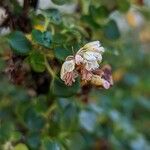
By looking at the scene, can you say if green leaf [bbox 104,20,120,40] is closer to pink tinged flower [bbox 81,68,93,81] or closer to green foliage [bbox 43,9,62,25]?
green foliage [bbox 43,9,62,25]

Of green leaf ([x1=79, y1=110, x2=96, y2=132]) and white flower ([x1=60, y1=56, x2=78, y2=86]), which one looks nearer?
white flower ([x1=60, y1=56, x2=78, y2=86])

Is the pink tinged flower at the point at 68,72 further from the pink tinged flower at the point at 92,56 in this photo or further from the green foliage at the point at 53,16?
the green foliage at the point at 53,16

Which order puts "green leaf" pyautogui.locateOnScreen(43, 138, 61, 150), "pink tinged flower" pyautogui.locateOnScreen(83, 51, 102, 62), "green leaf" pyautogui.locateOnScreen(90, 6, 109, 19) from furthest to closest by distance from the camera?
"green leaf" pyautogui.locateOnScreen(90, 6, 109, 19) < "green leaf" pyautogui.locateOnScreen(43, 138, 61, 150) < "pink tinged flower" pyautogui.locateOnScreen(83, 51, 102, 62)

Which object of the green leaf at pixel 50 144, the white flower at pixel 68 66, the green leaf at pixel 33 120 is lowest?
the green leaf at pixel 33 120

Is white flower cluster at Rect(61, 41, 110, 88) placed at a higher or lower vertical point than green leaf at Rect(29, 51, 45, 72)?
higher

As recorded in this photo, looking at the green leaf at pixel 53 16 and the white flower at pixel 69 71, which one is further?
the green leaf at pixel 53 16

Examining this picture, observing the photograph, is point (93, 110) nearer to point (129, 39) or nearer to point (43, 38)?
point (43, 38)

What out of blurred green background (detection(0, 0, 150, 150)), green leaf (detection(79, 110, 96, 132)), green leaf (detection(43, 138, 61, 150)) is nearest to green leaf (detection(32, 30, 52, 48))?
blurred green background (detection(0, 0, 150, 150))

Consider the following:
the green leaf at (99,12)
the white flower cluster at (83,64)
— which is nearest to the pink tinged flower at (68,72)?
the white flower cluster at (83,64)
